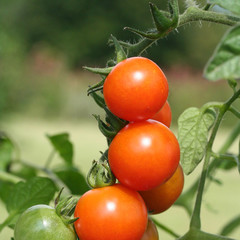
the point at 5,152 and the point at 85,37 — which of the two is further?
the point at 85,37

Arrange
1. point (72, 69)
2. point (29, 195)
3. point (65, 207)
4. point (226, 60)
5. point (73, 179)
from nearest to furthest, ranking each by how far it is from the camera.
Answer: point (226, 60) < point (65, 207) < point (29, 195) < point (73, 179) < point (72, 69)

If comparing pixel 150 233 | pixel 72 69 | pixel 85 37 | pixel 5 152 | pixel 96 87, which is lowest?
pixel 72 69

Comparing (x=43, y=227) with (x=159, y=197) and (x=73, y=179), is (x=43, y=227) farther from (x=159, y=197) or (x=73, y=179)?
(x=73, y=179)

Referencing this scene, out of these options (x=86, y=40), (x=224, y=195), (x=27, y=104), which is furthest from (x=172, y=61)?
(x=224, y=195)

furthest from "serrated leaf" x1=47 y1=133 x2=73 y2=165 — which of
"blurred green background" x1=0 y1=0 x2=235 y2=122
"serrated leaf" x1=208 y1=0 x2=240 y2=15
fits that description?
"blurred green background" x1=0 y1=0 x2=235 y2=122

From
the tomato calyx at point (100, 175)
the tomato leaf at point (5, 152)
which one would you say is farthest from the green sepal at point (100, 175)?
the tomato leaf at point (5, 152)

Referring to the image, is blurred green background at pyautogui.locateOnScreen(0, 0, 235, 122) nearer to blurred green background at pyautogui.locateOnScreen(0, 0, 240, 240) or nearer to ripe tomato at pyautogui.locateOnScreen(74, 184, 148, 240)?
blurred green background at pyautogui.locateOnScreen(0, 0, 240, 240)

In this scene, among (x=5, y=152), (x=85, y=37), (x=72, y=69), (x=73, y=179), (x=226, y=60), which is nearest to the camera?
(x=226, y=60)

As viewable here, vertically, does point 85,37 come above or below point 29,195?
below

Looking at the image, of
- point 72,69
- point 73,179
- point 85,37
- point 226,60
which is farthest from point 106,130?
point 85,37
